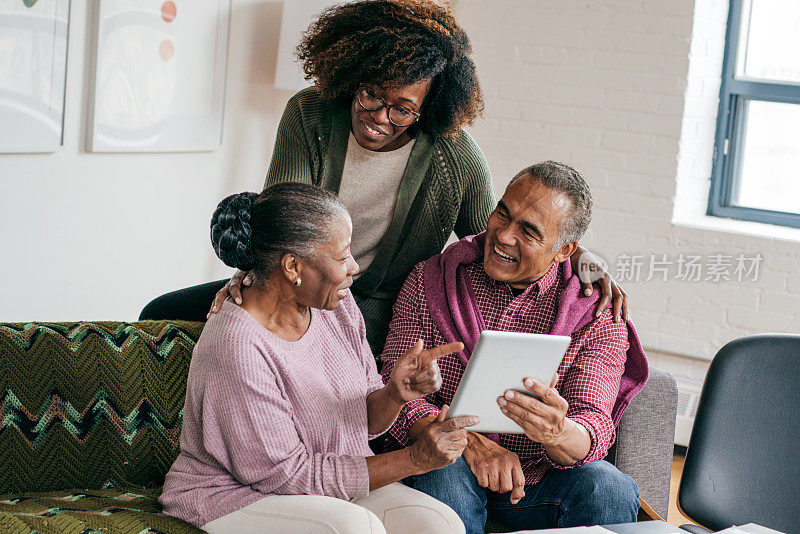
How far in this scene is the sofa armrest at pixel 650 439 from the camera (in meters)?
2.31

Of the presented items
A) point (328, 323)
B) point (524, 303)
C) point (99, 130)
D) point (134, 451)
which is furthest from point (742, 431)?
point (99, 130)

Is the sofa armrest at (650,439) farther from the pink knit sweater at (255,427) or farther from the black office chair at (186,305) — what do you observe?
the black office chair at (186,305)

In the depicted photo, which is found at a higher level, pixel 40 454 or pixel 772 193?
pixel 772 193

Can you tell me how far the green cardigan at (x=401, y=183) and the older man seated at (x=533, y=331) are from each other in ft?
0.38

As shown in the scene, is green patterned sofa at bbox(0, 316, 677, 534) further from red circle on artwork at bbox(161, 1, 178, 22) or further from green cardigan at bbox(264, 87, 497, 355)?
red circle on artwork at bbox(161, 1, 178, 22)

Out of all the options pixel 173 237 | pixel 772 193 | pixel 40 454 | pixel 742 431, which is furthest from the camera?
pixel 772 193

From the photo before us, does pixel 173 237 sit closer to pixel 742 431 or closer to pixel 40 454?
pixel 40 454

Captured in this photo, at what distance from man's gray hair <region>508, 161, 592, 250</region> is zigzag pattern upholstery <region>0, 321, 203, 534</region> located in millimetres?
921

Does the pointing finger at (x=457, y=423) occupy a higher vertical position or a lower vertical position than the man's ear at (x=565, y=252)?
lower

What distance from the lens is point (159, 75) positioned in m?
3.43

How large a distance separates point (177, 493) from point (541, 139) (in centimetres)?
287

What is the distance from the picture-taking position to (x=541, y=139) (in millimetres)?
4273

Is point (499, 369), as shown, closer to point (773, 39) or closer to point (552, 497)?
point (552, 497)

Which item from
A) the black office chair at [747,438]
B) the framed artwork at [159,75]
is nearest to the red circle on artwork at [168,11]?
the framed artwork at [159,75]
